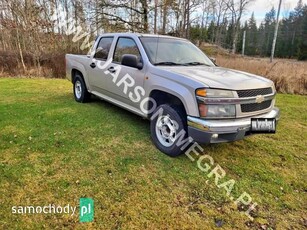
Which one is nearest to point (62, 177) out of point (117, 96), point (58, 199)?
point (58, 199)

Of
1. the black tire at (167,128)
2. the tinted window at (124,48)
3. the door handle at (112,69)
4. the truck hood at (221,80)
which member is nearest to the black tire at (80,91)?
the door handle at (112,69)

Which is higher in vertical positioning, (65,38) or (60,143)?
(65,38)

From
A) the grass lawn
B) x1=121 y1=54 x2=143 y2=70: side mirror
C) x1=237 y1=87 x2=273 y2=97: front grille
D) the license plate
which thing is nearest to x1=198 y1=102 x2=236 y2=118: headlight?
x1=237 y1=87 x2=273 y2=97: front grille

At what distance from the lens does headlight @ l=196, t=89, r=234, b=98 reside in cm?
280

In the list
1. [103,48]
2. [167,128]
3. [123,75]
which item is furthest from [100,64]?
[167,128]

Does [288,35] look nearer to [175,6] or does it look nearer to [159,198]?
[175,6]

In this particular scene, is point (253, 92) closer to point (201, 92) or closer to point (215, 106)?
point (215, 106)

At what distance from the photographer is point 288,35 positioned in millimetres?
47406

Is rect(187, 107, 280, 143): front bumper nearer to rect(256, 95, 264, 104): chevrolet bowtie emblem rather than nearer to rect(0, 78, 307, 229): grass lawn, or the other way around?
rect(256, 95, 264, 104): chevrolet bowtie emblem

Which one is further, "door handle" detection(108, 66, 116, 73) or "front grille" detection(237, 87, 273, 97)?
"door handle" detection(108, 66, 116, 73)

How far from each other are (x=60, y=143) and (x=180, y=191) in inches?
82.3

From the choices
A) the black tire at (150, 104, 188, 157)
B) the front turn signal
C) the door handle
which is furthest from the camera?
the door handle

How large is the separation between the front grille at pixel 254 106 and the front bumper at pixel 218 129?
12 cm

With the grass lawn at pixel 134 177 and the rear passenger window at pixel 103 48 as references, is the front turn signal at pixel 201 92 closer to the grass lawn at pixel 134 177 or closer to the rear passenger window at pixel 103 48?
the grass lawn at pixel 134 177
